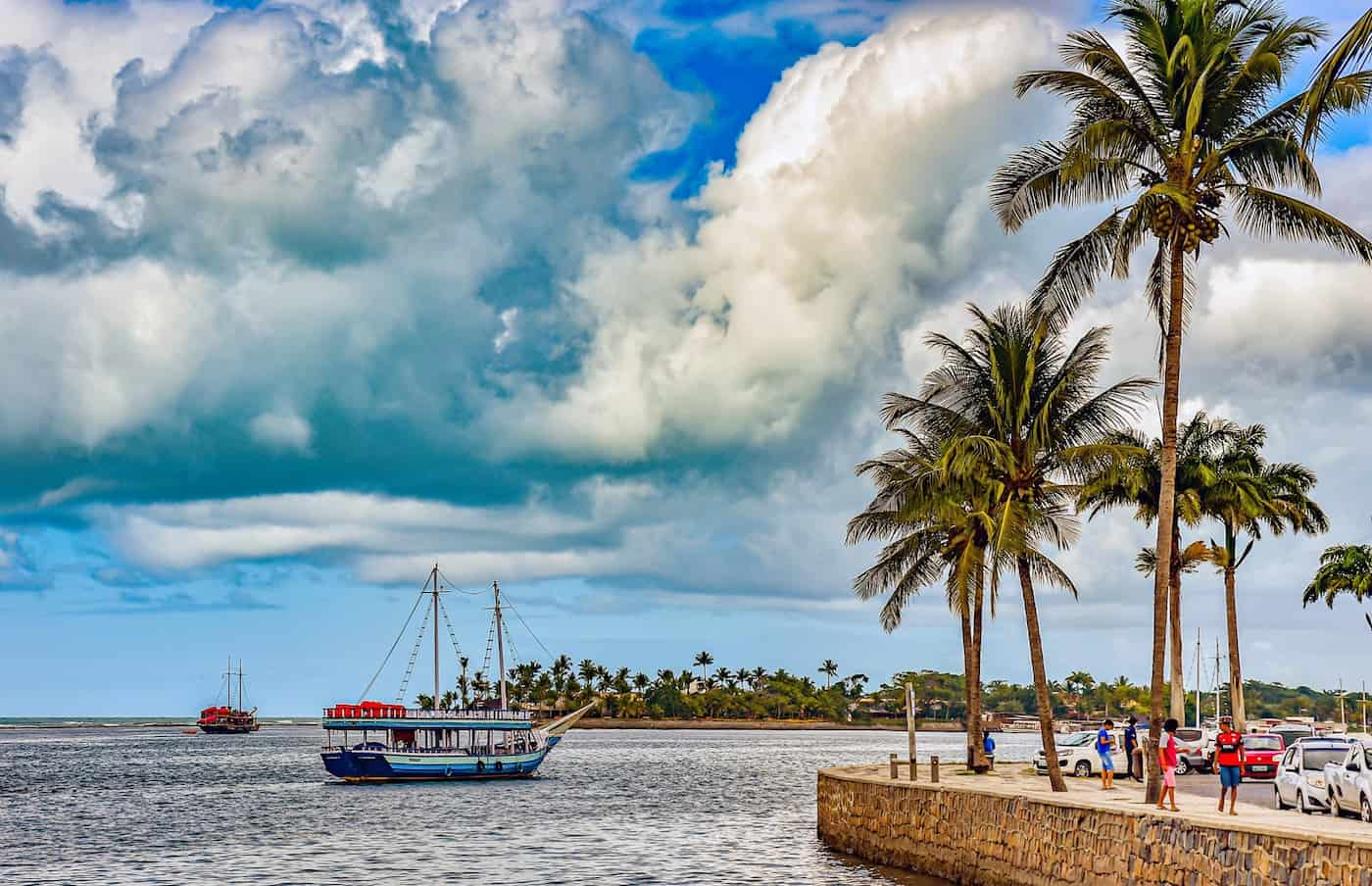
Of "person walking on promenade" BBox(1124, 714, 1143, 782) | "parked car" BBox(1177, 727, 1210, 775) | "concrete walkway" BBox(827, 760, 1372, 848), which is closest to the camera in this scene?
"concrete walkway" BBox(827, 760, 1372, 848)

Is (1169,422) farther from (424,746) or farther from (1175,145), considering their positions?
(424,746)

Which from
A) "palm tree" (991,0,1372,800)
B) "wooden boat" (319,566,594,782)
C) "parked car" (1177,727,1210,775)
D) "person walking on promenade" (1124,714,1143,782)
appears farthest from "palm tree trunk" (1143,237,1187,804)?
"wooden boat" (319,566,594,782)

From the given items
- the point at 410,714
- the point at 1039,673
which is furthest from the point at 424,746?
the point at 1039,673

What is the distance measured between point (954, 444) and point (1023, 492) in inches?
101

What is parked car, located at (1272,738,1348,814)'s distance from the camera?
2859cm

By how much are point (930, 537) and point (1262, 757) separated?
12.3 meters

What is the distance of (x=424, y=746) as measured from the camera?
88062mm

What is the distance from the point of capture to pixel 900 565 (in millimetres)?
49125

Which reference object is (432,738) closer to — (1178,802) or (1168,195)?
(1178,802)

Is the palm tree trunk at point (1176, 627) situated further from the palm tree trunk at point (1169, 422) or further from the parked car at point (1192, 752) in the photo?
the palm tree trunk at point (1169, 422)

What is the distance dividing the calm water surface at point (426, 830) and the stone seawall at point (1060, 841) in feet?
3.46

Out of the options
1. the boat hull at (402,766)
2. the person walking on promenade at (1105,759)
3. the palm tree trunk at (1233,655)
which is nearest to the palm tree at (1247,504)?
the palm tree trunk at (1233,655)

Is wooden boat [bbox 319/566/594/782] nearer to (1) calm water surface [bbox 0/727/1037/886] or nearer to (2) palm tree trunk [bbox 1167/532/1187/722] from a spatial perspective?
(1) calm water surface [bbox 0/727/1037/886]

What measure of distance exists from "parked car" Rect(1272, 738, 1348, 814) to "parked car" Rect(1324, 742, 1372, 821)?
3.47 ft
